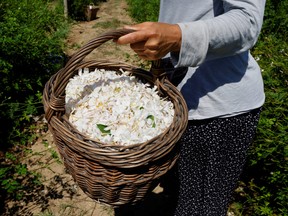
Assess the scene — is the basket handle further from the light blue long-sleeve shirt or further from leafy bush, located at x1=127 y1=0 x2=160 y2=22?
leafy bush, located at x1=127 y1=0 x2=160 y2=22

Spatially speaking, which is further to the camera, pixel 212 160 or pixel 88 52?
pixel 212 160

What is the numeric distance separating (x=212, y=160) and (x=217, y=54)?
74 cm

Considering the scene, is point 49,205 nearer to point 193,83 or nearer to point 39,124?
point 39,124

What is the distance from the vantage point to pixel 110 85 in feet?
4.73

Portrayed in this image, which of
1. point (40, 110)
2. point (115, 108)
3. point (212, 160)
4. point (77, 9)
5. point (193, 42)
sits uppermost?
point (193, 42)

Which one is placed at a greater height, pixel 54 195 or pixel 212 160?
pixel 212 160

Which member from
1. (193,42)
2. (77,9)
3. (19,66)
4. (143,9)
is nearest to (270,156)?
Answer: (193,42)

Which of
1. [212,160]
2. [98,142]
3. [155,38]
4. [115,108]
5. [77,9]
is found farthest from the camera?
[77,9]

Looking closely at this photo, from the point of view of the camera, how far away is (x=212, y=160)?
5.52ft

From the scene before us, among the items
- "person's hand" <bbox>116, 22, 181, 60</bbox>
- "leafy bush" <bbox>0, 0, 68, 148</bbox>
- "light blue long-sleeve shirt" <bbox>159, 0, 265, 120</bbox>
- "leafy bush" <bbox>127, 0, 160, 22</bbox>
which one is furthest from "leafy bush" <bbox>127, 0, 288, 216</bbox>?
"leafy bush" <bbox>127, 0, 160, 22</bbox>

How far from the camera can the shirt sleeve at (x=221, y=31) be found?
105 cm

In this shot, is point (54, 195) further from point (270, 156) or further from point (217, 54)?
point (217, 54)

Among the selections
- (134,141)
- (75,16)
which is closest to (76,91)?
(134,141)

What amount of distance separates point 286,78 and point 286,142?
0.78 meters
